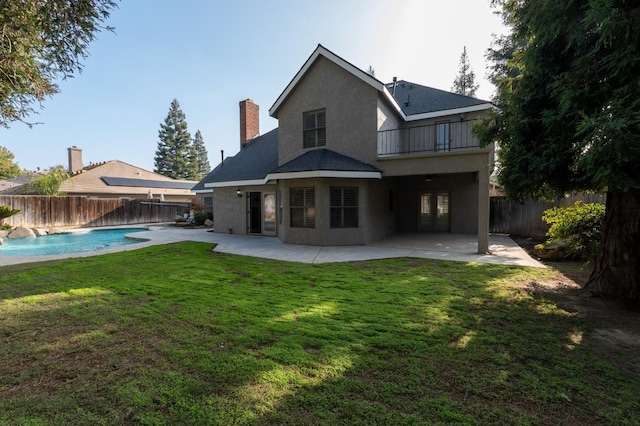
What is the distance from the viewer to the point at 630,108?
3637 mm

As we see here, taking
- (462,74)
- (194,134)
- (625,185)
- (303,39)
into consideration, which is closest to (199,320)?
(625,185)

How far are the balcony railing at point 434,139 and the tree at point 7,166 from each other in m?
58.6

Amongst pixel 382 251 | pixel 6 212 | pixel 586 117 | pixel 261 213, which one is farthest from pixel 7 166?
pixel 586 117

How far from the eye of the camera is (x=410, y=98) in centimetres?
1634

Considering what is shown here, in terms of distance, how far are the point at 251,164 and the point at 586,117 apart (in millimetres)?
14680

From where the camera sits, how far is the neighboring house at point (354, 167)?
11.4 metres

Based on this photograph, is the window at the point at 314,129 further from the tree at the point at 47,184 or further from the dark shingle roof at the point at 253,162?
the tree at the point at 47,184

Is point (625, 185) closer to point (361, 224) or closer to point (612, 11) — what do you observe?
point (612, 11)

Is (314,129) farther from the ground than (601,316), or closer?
farther from the ground

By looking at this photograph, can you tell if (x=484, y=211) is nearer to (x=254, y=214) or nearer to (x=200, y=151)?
(x=254, y=214)

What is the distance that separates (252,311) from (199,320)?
754 millimetres

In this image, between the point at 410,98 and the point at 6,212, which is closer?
the point at 410,98

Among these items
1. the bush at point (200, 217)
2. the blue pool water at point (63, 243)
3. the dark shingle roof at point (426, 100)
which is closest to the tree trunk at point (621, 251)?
the dark shingle roof at point (426, 100)

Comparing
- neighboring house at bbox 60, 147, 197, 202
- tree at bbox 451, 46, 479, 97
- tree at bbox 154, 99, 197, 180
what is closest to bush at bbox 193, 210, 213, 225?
neighboring house at bbox 60, 147, 197, 202
